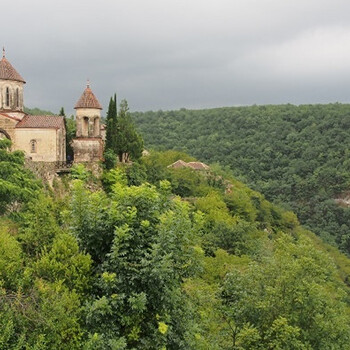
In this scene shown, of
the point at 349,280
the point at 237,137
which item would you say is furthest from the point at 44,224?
the point at 237,137

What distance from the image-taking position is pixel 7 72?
34.8 metres

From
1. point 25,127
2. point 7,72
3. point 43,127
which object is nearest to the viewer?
point 25,127

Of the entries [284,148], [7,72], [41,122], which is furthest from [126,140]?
[284,148]

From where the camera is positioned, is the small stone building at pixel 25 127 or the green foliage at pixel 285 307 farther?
the small stone building at pixel 25 127

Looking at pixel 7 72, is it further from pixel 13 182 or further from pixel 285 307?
pixel 285 307

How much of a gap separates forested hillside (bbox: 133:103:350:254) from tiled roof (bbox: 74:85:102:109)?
43.1 meters

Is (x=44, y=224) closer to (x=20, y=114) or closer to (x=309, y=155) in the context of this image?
(x=20, y=114)

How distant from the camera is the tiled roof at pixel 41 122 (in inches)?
1323

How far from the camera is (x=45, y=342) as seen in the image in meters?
8.48

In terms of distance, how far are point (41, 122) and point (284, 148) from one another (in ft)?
224

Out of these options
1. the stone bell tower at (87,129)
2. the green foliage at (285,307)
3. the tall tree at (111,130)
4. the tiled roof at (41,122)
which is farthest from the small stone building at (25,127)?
the green foliage at (285,307)

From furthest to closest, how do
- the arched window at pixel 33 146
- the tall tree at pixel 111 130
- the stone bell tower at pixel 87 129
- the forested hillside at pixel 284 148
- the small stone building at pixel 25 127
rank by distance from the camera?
the forested hillside at pixel 284 148
the tall tree at pixel 111 130
the stone bell tower at pixel 87 129
the arched window at pixel 33 146
the small stone building at pixel 25 127

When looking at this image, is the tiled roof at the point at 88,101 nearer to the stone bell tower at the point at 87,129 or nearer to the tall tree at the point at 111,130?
the stone bell tower at the point at 87,129

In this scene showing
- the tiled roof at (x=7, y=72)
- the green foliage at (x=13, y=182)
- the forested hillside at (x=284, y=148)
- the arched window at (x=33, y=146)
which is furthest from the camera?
the forested hillside at (x=284, y=148)
